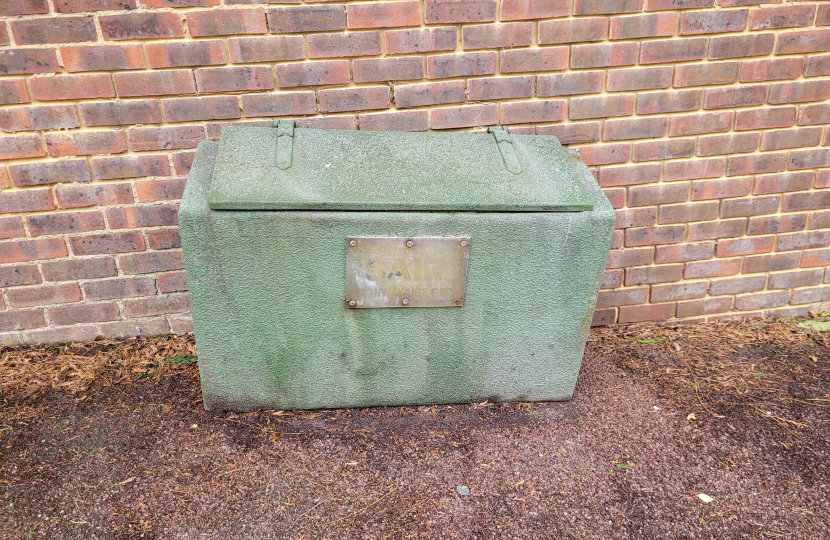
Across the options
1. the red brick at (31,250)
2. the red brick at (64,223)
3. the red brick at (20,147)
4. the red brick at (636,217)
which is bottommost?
the red brick at (636,217)

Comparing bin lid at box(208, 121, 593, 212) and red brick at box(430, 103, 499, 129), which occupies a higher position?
red brick at box(430, 103, 499, 129)

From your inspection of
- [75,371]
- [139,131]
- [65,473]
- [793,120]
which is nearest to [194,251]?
[139,131]

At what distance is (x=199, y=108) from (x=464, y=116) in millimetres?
1150

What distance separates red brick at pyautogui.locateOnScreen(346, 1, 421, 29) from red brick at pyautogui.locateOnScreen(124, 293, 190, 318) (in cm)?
152

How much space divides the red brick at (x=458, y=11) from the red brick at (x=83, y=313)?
2.00 meters

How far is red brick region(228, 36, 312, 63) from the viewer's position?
7.48 feet

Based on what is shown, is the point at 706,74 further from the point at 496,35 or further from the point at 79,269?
the point at 79,269

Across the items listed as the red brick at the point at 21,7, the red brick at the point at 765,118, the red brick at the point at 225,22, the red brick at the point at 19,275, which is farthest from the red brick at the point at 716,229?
the red brick at the point at 19,275

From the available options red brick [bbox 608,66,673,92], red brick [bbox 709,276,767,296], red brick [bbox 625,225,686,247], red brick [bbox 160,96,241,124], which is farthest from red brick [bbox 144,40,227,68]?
red brick [bbox 709,276,767,296]

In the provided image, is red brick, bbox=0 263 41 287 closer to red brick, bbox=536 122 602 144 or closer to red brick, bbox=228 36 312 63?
red brick, bbox=228 36 312 63

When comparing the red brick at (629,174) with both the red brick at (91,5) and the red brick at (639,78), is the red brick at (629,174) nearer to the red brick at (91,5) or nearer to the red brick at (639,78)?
the red brick at (639,78)

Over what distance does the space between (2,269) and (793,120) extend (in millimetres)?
3806

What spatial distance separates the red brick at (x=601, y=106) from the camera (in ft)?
8.30

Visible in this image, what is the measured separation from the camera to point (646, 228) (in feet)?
9.18
